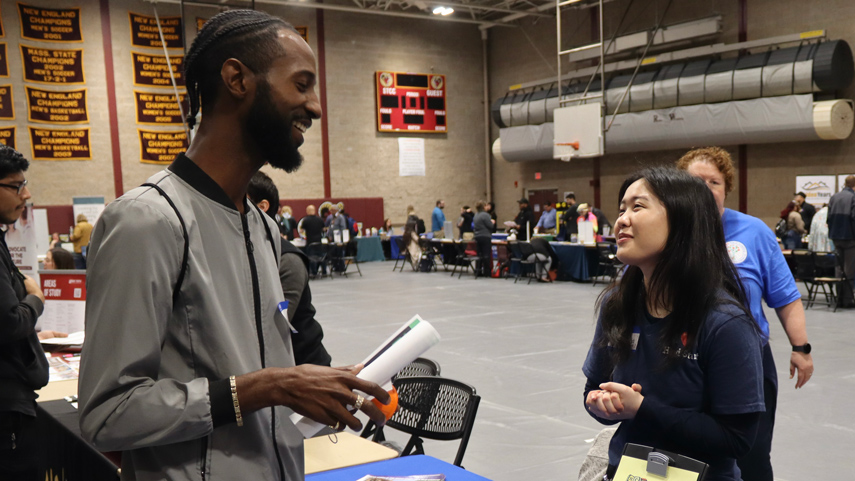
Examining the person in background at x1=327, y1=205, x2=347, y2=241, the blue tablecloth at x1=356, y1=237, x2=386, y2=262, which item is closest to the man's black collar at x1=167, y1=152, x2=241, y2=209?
the person in background at x1=327, y1=205, x2=347, y2=241

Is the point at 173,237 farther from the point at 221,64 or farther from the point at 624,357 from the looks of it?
the point at 624,357

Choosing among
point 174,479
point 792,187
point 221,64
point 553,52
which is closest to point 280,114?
point 221,64

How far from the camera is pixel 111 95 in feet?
52.5

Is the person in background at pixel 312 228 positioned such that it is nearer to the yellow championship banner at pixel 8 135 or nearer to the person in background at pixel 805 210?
the yellow championship banner at pixel 8 135

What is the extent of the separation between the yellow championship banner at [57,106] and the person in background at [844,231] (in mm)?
15169

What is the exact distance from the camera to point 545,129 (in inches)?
682

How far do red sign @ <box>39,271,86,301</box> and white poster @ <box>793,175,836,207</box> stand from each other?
13.4 metres

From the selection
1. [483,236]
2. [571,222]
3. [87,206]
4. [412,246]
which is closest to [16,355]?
[483,236]

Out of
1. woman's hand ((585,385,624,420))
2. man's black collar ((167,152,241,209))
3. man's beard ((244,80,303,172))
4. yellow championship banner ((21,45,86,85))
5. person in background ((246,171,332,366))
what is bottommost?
woman's hand ((585,385,624,420))

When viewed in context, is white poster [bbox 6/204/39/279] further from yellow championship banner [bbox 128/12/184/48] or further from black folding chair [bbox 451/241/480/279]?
yellow championship banner [bbox 128/12/184/48]

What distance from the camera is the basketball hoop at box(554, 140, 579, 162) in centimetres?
1375

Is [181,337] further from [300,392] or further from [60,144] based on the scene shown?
[60,144]

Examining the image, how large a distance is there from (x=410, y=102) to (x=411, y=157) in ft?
5.24

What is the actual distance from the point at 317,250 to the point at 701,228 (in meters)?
13.2
